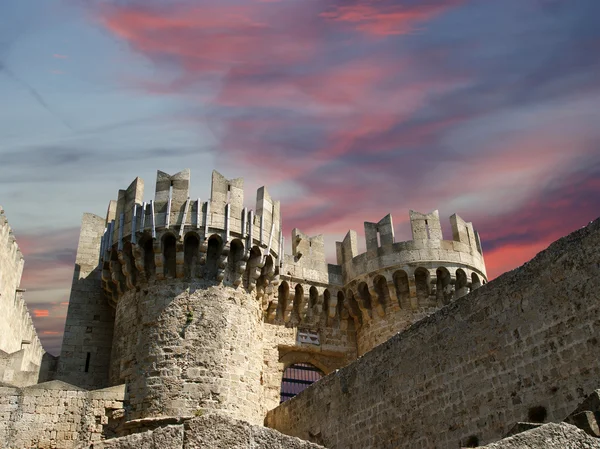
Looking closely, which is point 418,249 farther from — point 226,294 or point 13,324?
point 13,324

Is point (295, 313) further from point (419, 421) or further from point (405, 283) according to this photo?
point (419, 421)

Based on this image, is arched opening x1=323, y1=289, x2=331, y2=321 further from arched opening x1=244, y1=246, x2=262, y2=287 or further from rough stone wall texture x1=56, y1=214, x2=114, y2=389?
rough stone wall texture x1=56, y1=214, x2=114, y2=389

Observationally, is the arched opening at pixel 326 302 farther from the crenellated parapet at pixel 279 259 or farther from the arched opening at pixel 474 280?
the arched opening at pixel 474 280

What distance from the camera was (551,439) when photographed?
13.2 ft

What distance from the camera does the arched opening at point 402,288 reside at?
16281mm

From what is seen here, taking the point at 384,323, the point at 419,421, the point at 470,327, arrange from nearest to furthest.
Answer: the point at 470,327, the point at 419,421, the point at 384,323

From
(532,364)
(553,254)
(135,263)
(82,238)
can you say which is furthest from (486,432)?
(82,238)

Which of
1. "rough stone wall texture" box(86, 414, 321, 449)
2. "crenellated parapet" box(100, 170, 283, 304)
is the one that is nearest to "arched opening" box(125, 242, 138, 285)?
"crenellated parapet" box(100, 170, 283, 304)

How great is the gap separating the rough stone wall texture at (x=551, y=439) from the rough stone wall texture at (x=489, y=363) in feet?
8.89

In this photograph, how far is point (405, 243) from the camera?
16.6m

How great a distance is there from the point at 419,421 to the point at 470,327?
1.75 m

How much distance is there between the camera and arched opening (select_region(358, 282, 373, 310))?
1672cm

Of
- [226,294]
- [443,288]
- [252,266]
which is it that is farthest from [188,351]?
[443,288]

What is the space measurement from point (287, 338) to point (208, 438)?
12.1m
